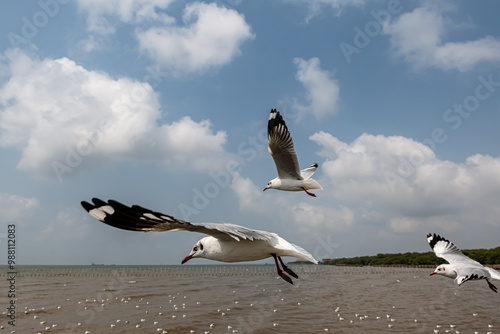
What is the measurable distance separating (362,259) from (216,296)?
95.0m

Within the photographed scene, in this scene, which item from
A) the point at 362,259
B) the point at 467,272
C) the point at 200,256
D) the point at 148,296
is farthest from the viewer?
the point at 362,259

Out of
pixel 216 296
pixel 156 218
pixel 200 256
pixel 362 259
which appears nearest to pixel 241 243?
pixel 200 256

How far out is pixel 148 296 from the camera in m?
22.4

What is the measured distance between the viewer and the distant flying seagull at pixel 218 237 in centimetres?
296

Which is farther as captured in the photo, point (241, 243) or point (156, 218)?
point (241, 243)

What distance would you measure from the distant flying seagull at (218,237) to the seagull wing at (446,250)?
9.17 meters

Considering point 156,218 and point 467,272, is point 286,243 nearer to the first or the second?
point 156,218

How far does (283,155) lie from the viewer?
8.03 metres

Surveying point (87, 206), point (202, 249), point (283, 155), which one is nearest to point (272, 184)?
point (283, 155)

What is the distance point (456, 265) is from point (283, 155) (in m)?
6.31

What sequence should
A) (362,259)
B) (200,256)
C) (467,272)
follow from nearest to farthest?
(200,256)
(467,272)
(362,259)

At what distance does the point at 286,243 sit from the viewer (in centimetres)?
389

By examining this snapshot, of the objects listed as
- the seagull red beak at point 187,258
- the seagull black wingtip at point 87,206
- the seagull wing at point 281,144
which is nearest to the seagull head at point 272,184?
the seagull wing at point 281,144

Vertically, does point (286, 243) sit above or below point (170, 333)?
above
